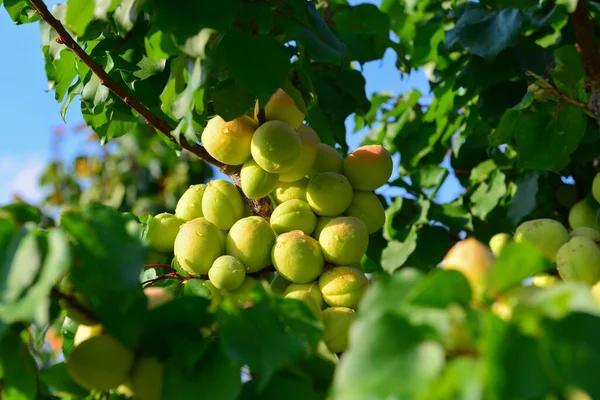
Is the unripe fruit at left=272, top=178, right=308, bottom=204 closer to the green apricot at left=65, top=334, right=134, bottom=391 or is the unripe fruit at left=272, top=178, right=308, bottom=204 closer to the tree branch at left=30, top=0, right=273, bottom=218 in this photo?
the tree branch at left=30, top=0, right=273, bottom=218

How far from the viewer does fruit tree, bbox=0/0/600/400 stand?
653 millimetres

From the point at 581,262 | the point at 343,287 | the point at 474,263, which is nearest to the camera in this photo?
the point at 474,263

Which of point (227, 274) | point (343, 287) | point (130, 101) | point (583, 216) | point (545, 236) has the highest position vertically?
point (130, 101)

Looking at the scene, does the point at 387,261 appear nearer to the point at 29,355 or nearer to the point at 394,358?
the point at 29,355

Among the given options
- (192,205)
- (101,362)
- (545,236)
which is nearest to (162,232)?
(192,205)

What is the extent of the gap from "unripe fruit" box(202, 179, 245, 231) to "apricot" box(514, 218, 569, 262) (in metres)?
0.49

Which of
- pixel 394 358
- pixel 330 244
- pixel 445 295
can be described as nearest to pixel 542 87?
pixel 330 244

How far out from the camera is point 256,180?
132 cm

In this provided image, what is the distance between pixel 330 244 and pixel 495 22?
3.08 ft

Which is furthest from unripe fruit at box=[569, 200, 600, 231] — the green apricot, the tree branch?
the green apricot

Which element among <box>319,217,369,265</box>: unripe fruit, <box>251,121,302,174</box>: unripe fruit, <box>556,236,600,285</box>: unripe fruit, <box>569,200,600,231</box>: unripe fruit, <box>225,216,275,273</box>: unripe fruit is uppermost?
<box>251,121,302,174</box>: unripe fruit

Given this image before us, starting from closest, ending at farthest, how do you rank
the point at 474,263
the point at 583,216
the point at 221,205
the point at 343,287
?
1. the point at 474,263
2. the point at 343,287
3. the point at 221,205
4. the point at 583,216

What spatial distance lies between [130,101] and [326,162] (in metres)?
0.38

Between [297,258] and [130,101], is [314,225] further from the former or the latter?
[130,101]
